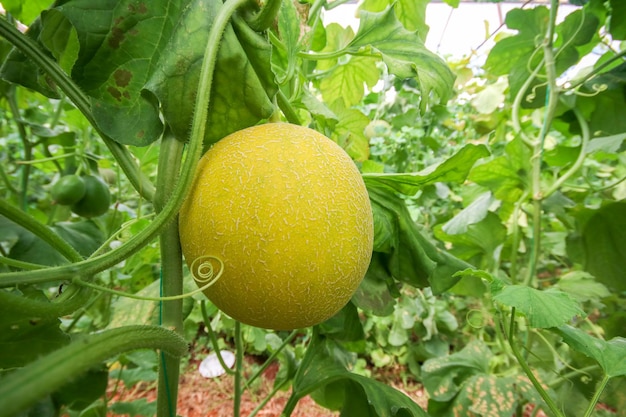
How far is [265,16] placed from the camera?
53 centimetres

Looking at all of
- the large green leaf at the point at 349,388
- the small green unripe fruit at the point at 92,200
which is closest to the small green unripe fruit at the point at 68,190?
the small green unripe fruit at the point at 92,200

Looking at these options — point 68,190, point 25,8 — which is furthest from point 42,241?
point 25,8

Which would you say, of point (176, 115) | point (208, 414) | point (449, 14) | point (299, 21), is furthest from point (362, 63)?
point (449, 14)

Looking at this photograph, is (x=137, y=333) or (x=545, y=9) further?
(x=545, y=9)

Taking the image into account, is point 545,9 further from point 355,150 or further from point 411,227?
point 411,227

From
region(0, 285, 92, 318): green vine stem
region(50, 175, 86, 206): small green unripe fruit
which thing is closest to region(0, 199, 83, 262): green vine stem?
region(0, 285, 92, 318): green vine stem

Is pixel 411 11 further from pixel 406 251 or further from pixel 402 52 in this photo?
pixel 406 251

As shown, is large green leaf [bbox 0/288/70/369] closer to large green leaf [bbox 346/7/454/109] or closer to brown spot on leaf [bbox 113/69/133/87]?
brown spot on leaf [bbox 113/69/133/87]

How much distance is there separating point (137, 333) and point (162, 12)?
1.38ft

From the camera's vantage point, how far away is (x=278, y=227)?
479 mm

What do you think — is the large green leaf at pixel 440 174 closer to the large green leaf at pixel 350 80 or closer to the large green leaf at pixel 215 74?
the large green leaf at pixel 215 74

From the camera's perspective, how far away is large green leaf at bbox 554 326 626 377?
0.63m

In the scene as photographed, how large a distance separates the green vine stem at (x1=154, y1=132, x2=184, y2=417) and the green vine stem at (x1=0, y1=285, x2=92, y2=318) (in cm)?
12

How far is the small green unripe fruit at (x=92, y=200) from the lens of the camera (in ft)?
3.49
